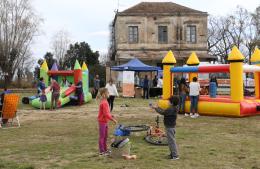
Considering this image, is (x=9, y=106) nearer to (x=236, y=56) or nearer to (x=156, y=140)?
(x=156, y=140)

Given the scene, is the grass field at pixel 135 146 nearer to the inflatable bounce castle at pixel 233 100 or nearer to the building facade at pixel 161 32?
the inflatable bounce castle at pixel 233 100

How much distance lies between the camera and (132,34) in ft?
154

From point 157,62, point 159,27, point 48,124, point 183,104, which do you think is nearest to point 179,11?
point 159,27

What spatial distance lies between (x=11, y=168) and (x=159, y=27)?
4047 cm

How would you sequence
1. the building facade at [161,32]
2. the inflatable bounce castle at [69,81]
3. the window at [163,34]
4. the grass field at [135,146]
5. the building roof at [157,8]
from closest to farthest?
the grass field at [135,146] < the inflatable bounce castle at [69,81] < the building facade at [161,32] < the building roof at [157,8] < the window at [163,34]

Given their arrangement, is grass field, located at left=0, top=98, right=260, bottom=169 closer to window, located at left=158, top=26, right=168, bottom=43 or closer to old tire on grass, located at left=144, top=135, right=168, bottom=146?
old tire on grass, located at left=144, top=135, right=168, bottom=146

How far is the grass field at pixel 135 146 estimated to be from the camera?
813cm

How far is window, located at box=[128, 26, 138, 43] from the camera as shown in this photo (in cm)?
4666

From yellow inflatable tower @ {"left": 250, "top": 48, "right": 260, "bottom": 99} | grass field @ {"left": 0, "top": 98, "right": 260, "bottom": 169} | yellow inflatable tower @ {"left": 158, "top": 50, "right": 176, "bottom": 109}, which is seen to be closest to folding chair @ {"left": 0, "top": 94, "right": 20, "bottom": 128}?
grass field @ {"left": 0, "top": 98, "right": 260, "bottom": 169}

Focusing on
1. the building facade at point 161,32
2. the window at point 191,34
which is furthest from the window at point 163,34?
the window at point 191,34

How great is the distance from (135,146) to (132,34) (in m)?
37.6

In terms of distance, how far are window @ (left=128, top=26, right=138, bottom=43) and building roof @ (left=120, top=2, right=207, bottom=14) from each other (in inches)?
69.5

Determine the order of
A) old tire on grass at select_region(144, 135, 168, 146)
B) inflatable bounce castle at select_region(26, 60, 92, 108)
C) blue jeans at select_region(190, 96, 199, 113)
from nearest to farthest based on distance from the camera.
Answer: old tire on grass at select_region(144, 135, 168, 146), blue jeans at select_region(190, 96, 199, 113), inflatable bounce castle at select_region(26, 60, 92, 108)

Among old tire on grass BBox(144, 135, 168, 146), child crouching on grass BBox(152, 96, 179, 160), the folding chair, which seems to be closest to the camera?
child crouching on grass BBox(152, 96, 179, 160)
